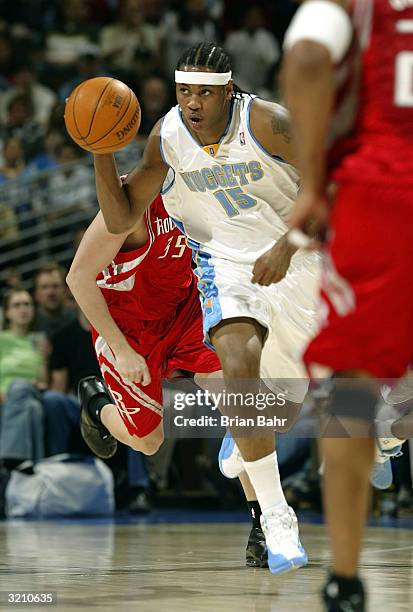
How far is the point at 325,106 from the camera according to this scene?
8.84 feet

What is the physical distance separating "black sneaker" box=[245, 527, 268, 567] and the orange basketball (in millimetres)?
1713

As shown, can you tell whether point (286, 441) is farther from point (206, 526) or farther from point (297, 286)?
point (297, 286)

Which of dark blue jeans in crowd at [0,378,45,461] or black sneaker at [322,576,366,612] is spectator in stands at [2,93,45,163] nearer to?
dark blue jeans in crowd at [0,378,45,461]

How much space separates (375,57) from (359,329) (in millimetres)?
656

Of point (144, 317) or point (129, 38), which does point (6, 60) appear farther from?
point (144, 317)

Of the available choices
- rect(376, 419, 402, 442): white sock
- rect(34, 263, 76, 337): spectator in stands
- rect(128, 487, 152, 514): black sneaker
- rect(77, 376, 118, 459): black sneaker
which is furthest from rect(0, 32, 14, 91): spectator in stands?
rect(376, 419, 402, 442): white sock

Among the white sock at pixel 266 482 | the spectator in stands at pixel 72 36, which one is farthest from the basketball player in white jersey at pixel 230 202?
the spectator in stands at pixel 72 36

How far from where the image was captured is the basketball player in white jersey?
455 cm

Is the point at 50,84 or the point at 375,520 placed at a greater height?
the point at 50,84

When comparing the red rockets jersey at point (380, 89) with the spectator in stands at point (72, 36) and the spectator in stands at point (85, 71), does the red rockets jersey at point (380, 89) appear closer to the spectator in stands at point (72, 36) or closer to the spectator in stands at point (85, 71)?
the spectator in stands at point (85, 71)

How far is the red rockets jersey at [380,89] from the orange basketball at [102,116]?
1.84m

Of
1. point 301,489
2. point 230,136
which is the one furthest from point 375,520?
point 230,136

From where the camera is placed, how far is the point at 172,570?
4797mm

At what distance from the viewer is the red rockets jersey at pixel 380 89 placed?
9.22 feet
